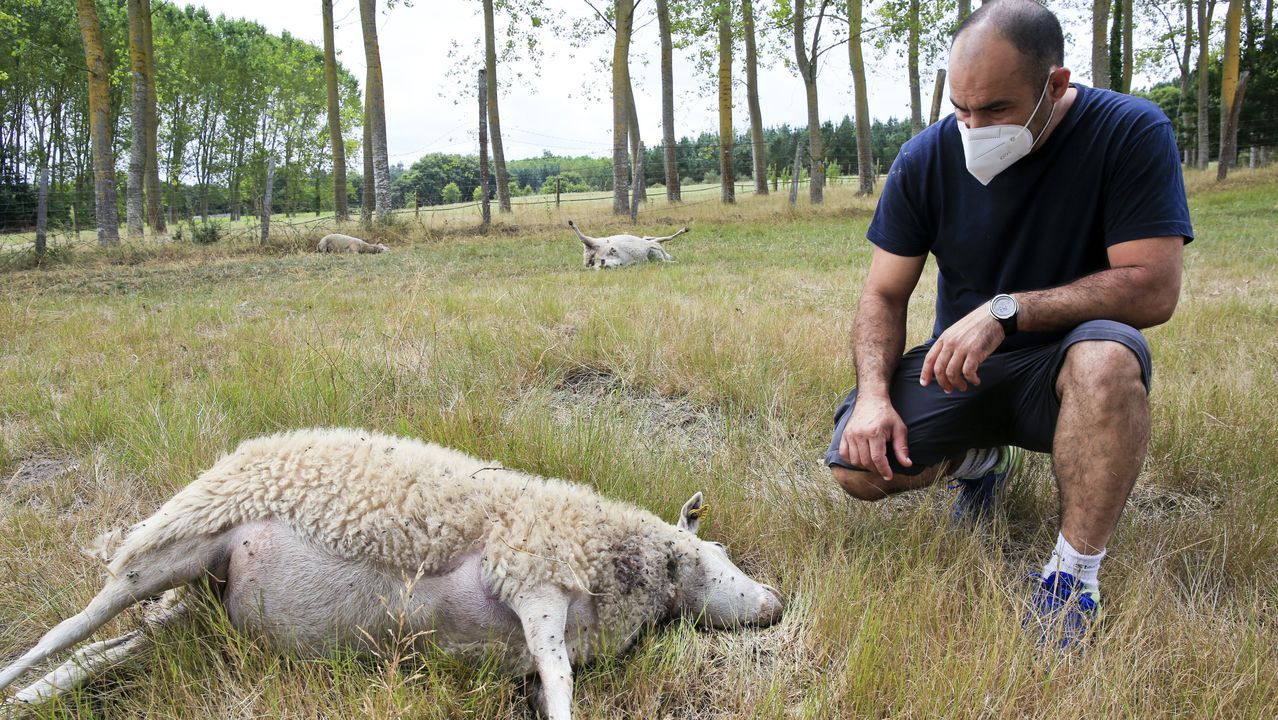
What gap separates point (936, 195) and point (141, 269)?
12.2 meters

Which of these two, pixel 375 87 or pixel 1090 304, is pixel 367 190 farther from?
pixel 1090 304

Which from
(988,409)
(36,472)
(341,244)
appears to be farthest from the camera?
(341,244)

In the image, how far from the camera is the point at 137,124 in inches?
583

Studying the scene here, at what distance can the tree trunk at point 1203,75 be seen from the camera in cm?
2312

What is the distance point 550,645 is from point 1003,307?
5.83 feet

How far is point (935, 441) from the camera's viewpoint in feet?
8.57

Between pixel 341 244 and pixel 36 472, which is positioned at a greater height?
pixel 341 244

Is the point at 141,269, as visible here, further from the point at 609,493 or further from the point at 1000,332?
the point at 1000,332

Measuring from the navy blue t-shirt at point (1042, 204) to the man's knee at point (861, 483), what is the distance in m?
0.69

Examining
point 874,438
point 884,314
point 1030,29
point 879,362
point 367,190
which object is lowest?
point 874,438

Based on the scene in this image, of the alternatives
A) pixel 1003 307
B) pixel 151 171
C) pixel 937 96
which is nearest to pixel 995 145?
pixel 1003 307

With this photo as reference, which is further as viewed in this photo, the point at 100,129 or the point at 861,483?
the point at 100,129

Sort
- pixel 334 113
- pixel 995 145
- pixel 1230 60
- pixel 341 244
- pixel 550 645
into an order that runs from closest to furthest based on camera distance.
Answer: pixel 550 645 < pixel 995 145 < pixel 341 244 < pixel 1230 60 < pixel 334 113

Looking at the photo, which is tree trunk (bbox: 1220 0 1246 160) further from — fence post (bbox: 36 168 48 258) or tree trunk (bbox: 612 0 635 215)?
fence post (bbox: 36 168 48 258)
